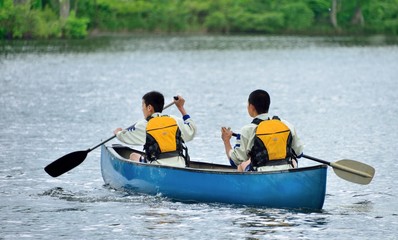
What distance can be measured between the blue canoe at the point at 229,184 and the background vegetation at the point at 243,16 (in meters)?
80.4

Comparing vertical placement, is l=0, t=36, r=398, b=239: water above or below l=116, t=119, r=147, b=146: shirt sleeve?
below

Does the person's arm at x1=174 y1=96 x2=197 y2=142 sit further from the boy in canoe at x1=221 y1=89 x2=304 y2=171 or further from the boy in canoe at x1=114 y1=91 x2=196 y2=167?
the boy in canoe at x1=221 y1=89 x2=304 y2=171

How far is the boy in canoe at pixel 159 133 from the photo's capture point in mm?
14969

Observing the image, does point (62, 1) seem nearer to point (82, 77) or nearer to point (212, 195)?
point (82, 77)

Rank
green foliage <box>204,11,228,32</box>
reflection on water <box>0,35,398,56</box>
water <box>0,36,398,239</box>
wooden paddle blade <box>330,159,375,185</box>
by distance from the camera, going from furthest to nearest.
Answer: green foliage <box>204,11,228,32</box>, reflection on water <box>0,35,398,56</box>, wooden paddle blade <box>330,159,375,185</box>, water <box>0,36,398,239</box>

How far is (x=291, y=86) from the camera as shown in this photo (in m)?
41.8

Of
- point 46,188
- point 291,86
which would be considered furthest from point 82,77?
point 46,188

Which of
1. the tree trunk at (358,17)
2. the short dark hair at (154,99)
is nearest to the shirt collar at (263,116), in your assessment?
the short dark hair at (154,99)

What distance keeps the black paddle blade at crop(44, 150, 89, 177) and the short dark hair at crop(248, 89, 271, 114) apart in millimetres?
3827

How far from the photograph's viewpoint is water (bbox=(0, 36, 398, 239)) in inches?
545

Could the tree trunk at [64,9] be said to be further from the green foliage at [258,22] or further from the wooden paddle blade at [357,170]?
the wooden paddle blade at [357,170]

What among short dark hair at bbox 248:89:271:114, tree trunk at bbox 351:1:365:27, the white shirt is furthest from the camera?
tree trunk at bbox 351:1:365:27

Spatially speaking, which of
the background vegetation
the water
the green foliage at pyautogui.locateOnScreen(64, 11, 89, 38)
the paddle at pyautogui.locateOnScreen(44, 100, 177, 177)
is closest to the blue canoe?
the water

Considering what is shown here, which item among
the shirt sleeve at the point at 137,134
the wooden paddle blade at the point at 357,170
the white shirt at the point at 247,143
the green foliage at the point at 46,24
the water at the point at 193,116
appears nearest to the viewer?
the water at the point at 193,116
